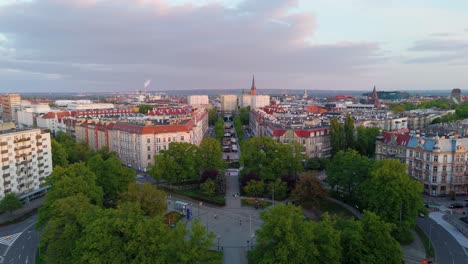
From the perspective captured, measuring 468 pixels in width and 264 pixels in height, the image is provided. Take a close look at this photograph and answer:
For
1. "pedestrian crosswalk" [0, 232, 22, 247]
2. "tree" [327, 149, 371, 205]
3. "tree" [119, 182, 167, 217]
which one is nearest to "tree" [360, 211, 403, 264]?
"tree" [327, 149, 371, 205]

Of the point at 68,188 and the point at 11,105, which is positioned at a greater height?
the point at 11,105

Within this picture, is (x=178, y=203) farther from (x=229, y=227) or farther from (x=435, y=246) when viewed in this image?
(x=435, y=246)

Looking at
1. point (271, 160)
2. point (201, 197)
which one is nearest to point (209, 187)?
point (201, 197)

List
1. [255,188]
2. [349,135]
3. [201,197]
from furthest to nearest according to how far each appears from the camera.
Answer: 1. [349,135]
2. [201,197]
3. [255,188]

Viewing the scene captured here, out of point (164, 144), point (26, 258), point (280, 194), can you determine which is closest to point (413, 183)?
point (280, 194)

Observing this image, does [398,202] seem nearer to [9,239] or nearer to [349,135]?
[349,135]

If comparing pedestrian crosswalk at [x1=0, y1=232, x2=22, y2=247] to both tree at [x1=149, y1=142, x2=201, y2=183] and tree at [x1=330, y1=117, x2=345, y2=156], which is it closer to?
tree at [x1=149, y1=142, x2=201, y2=183]

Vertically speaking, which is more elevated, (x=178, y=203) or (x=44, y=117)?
(x=44, y=117)

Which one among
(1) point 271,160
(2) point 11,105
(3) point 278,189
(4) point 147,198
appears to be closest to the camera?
(4) point 147,198
